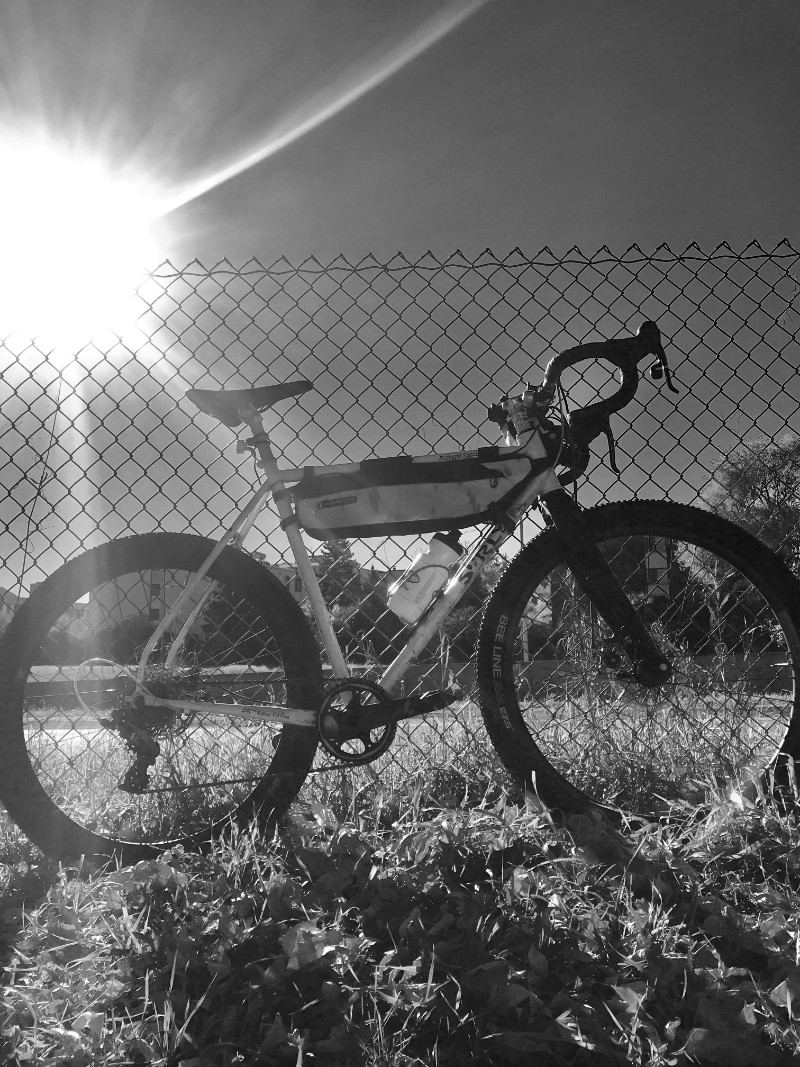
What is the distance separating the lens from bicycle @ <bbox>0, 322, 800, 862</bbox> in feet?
7.98

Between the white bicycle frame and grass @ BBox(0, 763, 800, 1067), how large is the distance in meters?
0.47

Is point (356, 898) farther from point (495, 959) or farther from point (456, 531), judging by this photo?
point (456, 531)

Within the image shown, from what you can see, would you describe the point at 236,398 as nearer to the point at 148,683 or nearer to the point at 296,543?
the point at 296,543

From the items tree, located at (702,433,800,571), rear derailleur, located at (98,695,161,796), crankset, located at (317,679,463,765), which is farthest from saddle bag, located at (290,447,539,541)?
tree, located at (702,433,800,571)

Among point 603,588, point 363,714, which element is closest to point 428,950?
point 363,714

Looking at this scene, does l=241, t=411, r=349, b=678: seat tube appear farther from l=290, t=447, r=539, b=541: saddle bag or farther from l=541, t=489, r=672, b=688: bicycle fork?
l=541, t=489, r=672, b=688: bicycle fork

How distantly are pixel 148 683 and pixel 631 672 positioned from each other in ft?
5.67

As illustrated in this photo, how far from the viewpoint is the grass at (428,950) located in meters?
1.33

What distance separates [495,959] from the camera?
5.02ft

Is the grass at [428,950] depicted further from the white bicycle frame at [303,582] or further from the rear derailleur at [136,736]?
the white bicycle frame at [303,582]

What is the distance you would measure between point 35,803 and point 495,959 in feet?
5.41

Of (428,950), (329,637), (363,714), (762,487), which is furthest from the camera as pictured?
(762,487)

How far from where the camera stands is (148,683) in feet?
8.10

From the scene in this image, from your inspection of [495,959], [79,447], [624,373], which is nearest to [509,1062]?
[495,959]
